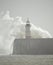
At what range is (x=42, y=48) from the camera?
28609mm

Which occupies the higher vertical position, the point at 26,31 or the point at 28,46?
the point at 26,31

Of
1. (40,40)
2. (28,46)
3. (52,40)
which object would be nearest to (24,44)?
(28,46)

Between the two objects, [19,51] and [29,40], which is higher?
[29,40]

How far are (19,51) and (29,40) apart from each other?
10.0 ft

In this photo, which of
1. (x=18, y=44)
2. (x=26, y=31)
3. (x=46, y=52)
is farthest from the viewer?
(x=26, y=31)

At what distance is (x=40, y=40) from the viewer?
2912 centimetres

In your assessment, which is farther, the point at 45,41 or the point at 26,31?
the point at 26,31

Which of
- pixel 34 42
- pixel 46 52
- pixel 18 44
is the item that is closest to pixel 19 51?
pixel 18 44

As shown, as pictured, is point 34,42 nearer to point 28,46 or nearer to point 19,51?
point 28,46

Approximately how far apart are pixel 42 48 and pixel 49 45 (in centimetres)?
152

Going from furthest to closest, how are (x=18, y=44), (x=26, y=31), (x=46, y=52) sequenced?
1. (x=26, y=31)
2. (x=18, y=44)
3. (x=46, y=52)

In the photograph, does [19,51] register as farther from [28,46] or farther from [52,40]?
[52,40]

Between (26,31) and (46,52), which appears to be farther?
(26,31)

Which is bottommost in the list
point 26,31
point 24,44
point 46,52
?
point 46,52
